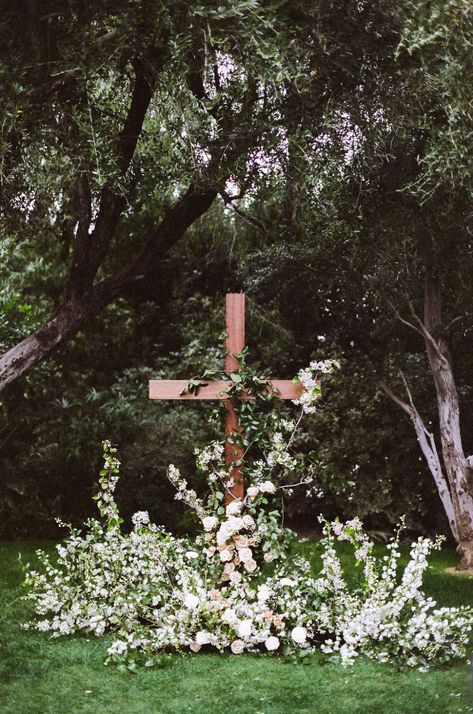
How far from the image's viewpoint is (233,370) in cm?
638

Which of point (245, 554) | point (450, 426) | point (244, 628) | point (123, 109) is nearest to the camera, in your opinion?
point (244, 628)

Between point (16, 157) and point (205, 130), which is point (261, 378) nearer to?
point (205, 130)

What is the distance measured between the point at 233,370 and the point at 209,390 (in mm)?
236

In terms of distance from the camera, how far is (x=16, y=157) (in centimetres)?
635

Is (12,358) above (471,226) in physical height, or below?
below

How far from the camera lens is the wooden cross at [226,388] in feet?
20.5

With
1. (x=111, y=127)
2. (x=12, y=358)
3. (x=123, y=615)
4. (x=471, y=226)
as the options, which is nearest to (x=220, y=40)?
(x=111, y=127)

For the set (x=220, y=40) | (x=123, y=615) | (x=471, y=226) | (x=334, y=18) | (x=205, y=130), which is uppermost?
(x=334, y=18)

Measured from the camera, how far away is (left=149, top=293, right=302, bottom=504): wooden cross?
625 centimetres

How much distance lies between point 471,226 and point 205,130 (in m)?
2.56

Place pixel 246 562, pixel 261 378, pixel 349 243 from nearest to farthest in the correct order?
pixel 246 562
pixel 261 378
pixel 349 243

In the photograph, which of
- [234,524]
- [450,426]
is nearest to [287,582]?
[234,524]

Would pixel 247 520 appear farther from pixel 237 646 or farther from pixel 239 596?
pixel 237 646

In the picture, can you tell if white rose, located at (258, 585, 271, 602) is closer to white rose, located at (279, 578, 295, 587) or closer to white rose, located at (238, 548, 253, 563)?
white rose, located at (279, 578, 295, 587)
